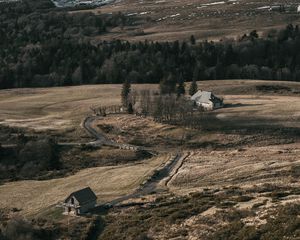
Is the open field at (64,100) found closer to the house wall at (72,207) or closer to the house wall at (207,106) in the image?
the house wall at (207,106)

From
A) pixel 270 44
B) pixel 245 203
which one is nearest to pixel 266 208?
pixel 245 203

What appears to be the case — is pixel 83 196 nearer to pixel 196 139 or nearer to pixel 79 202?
pixel 79 202

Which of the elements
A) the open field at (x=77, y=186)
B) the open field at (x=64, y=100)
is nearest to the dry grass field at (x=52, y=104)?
the open field at (x=64, y=100)

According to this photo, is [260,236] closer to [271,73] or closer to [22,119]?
[22,119]

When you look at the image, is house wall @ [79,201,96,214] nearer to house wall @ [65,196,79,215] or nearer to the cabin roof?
house wall @ [65,196,79,215]

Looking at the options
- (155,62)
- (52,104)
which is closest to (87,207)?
(52,104)

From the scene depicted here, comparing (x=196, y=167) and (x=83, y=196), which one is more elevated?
(x=83, y=196)

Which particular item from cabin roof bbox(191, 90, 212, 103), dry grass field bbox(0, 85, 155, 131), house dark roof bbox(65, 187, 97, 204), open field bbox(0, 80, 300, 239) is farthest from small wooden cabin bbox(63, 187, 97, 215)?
cabin roof bbox(191, 90, 212, 103)
